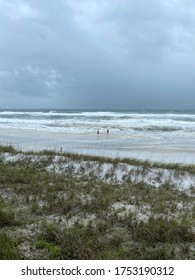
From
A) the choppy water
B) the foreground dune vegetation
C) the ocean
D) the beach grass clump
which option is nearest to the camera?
the beach grass clump

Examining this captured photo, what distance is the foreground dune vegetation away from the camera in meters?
4.23

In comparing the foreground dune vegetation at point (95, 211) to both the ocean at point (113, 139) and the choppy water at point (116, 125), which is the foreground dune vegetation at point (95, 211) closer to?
the ocean at point (113, 139)

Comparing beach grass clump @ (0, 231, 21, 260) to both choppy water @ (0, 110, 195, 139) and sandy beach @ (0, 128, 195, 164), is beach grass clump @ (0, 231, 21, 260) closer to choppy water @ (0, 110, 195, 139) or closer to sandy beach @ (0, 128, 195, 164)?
sandy beach @ (0, 128, 195, 164)

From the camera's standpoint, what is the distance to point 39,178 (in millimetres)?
8016

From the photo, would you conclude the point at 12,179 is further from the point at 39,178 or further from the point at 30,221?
the point at 30,221

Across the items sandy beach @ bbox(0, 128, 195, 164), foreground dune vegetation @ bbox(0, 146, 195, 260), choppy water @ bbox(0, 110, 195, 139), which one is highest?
choppy water @ bbox(0, 110, 195, 139)

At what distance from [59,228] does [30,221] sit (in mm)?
631

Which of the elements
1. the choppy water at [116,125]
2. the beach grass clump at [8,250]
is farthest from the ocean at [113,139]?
the beach grass clump at [8,250]

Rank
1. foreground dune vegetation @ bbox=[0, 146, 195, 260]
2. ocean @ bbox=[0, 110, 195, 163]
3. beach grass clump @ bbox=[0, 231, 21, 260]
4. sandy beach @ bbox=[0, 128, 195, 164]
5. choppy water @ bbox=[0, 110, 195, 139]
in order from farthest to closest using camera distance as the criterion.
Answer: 1. choppy water @ bbox=[0, 110, 195, 139]
2. ocean @ bbox=[0, 110, 195, 163]
3. sandy beach @ bbox=[0, 128, 195, 164]
4. foreground dune vegetation @ bbox=[0, 146, 195, 260]
5. beach grass clump @ bbox=[0, 231, 21, 260]

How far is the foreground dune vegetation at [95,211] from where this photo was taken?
4230 millimetres

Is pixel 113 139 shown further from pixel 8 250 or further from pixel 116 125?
pixel 8 250

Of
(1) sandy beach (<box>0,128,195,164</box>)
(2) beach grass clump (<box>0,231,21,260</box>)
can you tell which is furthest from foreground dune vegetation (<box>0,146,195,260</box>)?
(1) sandy beach (<box>0,128,195,164</box>)
